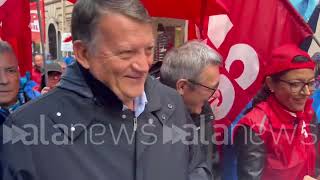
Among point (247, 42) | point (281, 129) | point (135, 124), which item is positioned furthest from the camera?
point (247, 42)

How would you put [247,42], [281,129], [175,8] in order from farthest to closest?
[175,8], [247,42], [281,129]

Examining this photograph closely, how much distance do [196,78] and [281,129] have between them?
18.0 inches

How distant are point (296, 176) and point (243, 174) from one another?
260 millimetres

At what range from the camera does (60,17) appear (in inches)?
814

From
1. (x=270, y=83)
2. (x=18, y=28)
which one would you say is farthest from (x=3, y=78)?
(x=270, y=83)

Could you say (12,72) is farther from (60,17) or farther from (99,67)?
(60,17)

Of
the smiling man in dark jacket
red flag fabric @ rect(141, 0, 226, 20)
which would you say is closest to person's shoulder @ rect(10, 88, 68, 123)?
the smiling man in dark jacket

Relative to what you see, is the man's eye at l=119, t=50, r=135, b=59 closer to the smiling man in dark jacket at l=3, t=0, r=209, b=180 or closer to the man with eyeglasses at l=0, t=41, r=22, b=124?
the smiling man in dark jacket at l=3, t=0, r=209, b=180

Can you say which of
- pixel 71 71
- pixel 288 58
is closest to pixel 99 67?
pixel 71 71

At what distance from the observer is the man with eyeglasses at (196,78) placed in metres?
2.17

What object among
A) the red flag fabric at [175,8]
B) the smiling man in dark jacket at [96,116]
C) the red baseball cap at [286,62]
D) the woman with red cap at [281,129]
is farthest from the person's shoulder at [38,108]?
the red flag fabric at [175,8]

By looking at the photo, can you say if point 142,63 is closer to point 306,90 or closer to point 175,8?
point 306,90

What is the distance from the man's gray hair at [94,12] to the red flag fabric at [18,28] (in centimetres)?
128

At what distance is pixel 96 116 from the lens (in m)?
1.44
